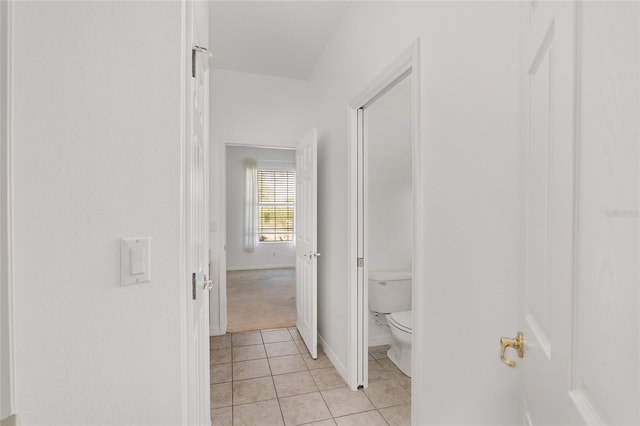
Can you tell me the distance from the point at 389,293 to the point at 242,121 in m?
2.25

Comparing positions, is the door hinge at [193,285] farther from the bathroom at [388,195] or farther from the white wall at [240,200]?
the white wall at [240,200]

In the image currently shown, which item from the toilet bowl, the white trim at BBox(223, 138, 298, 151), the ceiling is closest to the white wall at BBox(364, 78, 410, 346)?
the toilet bowl

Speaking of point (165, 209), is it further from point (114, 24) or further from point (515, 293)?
point (515, 293)

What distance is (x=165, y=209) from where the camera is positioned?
2.71ft

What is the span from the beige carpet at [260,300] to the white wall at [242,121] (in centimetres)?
47

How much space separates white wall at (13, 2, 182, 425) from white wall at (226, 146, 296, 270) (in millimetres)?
5811

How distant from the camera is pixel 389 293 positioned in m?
2.74

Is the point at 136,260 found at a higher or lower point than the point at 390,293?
higher

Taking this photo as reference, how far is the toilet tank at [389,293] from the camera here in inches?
108

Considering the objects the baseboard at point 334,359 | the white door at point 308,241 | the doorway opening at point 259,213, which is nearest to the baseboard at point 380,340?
the baseboard at point 334,359

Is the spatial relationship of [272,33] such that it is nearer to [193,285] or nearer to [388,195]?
[388,195]

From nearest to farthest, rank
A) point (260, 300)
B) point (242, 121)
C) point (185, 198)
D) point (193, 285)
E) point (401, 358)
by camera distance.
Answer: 1. point (185, 198)
2. point (193, 285)
3. point (401, 358)
4. point (242, 121)
5. point (260, 300)

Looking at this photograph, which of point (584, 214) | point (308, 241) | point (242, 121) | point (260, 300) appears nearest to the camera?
point (584, 214)

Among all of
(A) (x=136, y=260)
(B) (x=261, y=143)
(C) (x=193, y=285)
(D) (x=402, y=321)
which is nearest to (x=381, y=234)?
(D) (x=402, y=321)
